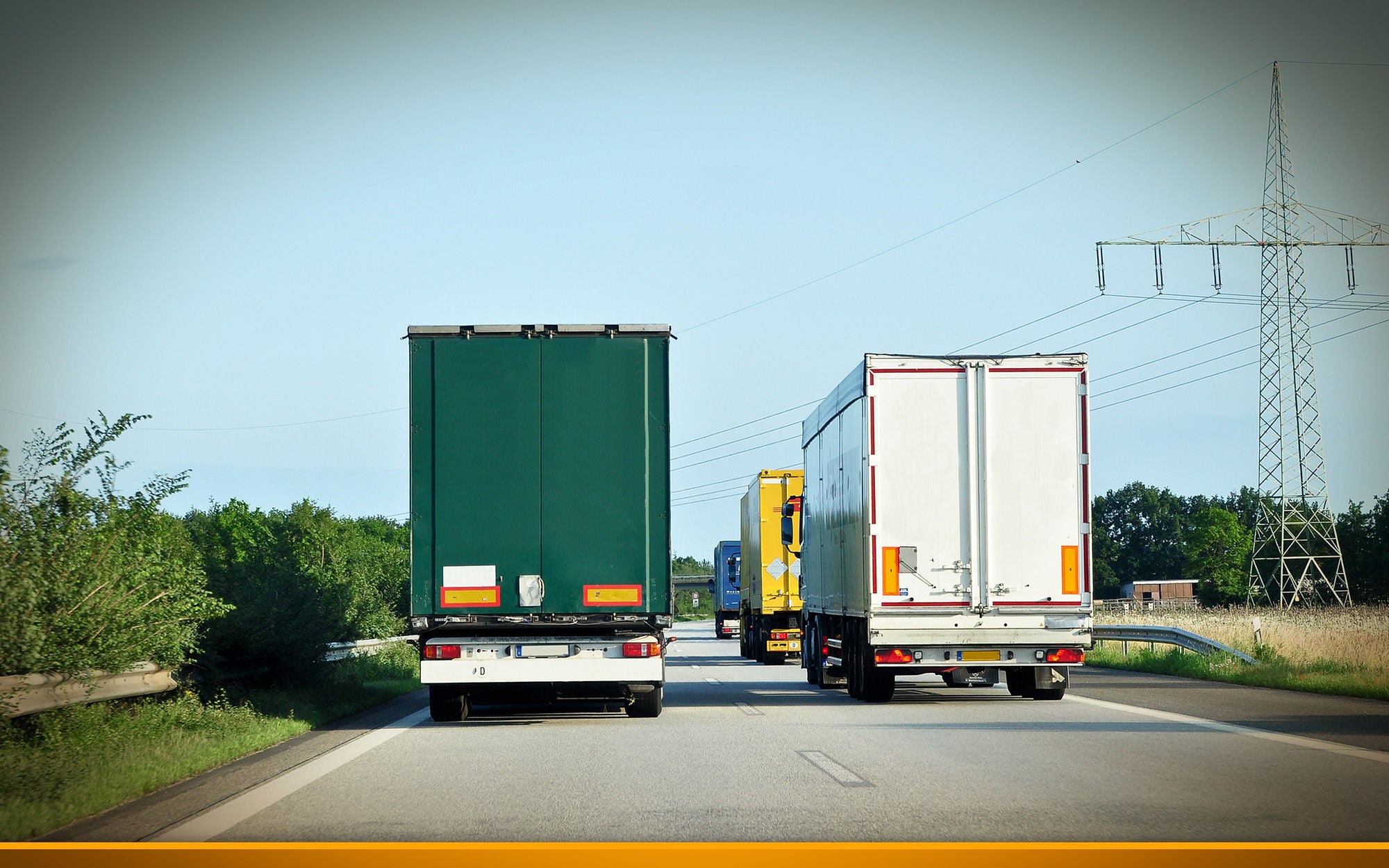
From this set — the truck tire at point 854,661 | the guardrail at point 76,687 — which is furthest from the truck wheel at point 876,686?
the guardrail at point 76,687

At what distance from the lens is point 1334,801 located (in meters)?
9.34

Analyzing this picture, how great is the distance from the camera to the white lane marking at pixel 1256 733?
12188 millimetres

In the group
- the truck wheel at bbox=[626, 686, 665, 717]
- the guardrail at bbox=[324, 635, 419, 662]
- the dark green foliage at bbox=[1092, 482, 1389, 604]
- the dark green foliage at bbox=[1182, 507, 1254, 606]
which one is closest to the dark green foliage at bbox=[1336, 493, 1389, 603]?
the dark green foliage at bbox=[1092, 482, 1389, 604]

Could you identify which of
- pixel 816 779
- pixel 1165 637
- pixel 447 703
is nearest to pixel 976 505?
pixel 447 703

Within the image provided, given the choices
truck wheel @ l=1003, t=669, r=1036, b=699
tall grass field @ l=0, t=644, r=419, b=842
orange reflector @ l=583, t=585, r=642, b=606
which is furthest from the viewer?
truck wheel @ l=1003, t=669, r=1036, b=699

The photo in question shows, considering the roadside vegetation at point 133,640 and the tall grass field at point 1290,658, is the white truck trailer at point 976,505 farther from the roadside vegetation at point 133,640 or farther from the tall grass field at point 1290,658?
the roadside vegetation at point 133,640

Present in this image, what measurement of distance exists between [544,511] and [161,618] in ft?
13.9

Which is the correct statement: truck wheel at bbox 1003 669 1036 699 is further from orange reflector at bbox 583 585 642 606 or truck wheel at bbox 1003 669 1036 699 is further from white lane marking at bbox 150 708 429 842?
white lane marking at bbox 150 708 429 842

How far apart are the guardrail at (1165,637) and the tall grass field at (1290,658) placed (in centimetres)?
19

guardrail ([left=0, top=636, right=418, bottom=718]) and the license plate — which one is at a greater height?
guardrail ([left=0, top=636, right=418, bottom=718])

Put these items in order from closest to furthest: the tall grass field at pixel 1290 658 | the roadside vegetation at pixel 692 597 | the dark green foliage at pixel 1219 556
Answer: the tall grass field at pixel 1290 658, the dark green foliage at pixel 1219 556, the roadside vegetation at pixel 692 597

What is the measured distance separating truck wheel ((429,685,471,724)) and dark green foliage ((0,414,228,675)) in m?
2.98

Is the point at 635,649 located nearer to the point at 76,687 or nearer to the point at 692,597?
the point at 76,687

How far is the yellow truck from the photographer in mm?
32469
